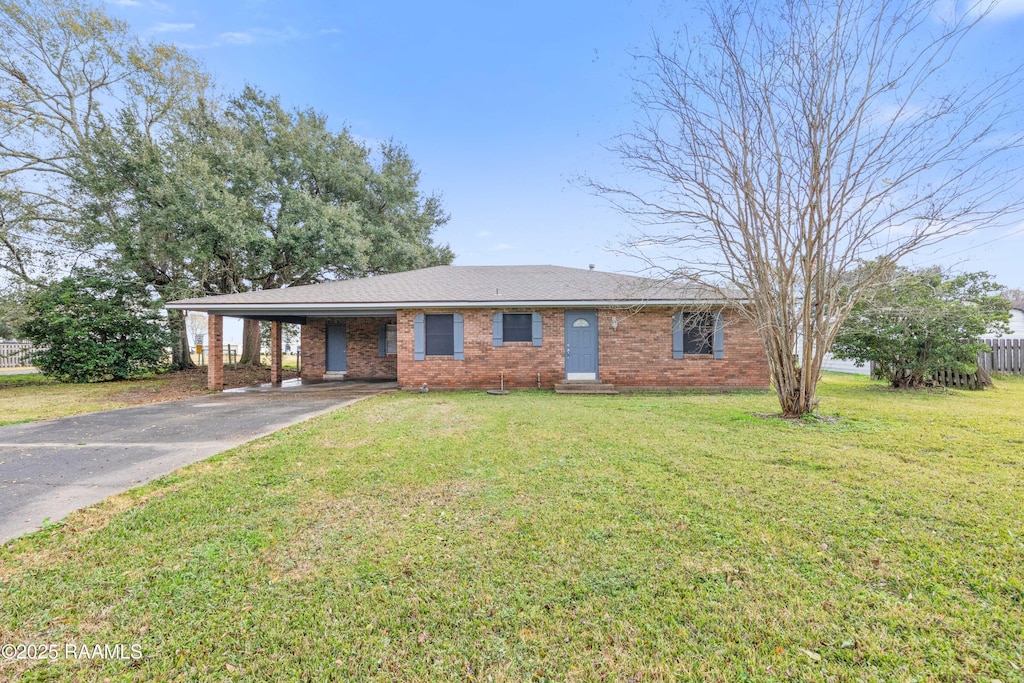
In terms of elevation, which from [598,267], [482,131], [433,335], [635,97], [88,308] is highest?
[482,131]

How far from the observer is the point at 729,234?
712cm

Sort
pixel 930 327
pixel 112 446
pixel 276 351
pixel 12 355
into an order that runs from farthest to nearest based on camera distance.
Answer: pixel 12 355
pixel 276 351
pixel 930 327
pixel 112 446

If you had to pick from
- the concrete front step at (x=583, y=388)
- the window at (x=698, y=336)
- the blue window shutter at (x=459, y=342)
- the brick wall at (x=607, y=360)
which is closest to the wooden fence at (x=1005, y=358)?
the brick wall at (x=607, y=360)

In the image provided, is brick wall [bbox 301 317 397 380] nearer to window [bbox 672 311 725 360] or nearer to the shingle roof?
the shingle roof

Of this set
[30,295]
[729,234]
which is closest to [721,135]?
[729,234]

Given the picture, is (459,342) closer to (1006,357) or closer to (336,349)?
(336,349)

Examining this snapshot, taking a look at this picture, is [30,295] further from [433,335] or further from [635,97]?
[635,97]

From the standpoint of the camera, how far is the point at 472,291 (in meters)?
11.4

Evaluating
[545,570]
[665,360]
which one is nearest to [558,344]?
[665,360]

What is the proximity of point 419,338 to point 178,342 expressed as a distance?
1126cm

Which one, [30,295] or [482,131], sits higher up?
[482,131]

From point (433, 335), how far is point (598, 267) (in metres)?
6.31

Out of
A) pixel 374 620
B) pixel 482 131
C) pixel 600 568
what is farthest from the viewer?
pixel 482 131

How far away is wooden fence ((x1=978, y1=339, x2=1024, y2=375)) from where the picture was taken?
12.8 metres
